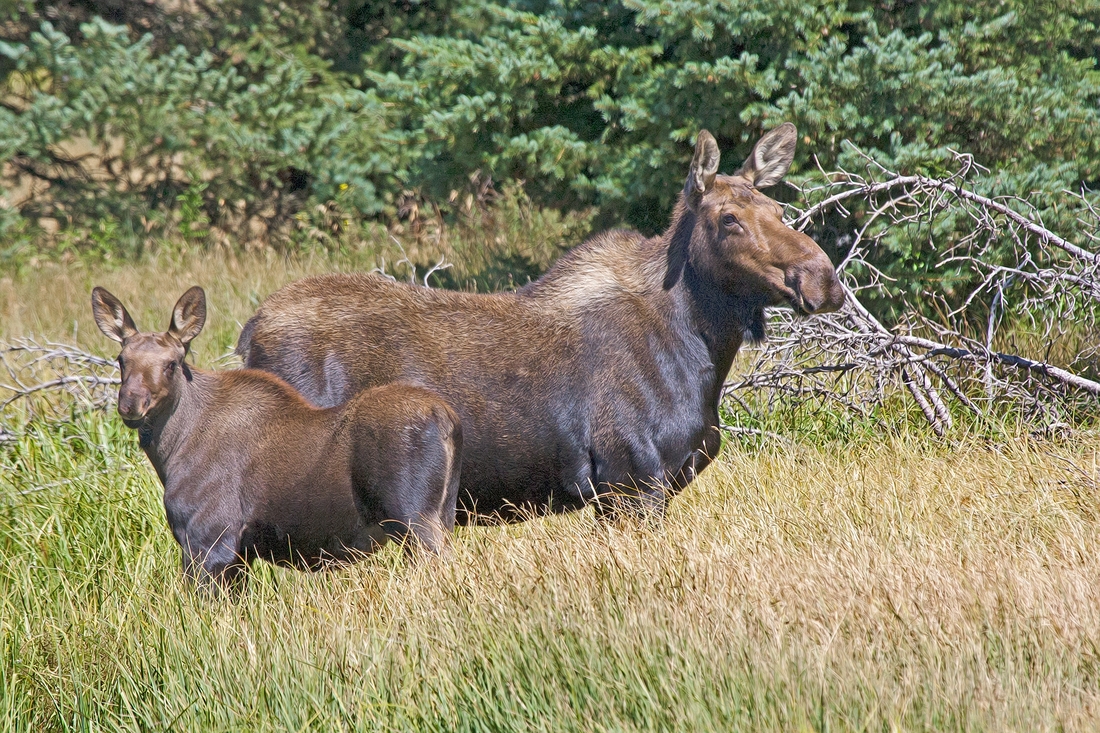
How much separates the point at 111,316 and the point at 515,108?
195 inches

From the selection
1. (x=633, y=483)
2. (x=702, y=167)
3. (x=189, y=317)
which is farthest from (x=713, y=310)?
(x=189, y=317)

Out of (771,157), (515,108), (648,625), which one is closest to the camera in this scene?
(648,625)

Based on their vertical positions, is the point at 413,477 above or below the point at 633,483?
above

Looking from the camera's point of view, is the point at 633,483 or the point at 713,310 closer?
the point at 633,483

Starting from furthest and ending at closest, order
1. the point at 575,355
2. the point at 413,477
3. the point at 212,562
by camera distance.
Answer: the point at 575,355 < the point at 212,562 < the point at 413,477

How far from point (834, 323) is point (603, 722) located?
3899 mm

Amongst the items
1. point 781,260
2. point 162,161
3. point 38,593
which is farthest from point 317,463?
point 162,161

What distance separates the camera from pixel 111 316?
16.7ft

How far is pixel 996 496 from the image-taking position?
5.28 metres

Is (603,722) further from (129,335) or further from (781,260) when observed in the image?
(129,335)

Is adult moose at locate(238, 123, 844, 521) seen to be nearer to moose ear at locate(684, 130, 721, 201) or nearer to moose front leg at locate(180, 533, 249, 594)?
moose ear at locate(684, 130, 721, 201)

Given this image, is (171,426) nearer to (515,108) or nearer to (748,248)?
(748,248)

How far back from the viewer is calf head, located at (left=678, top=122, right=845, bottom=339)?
16.0 feet

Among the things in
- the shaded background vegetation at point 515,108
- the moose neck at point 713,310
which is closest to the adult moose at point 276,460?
the moose neck at point 713,310
